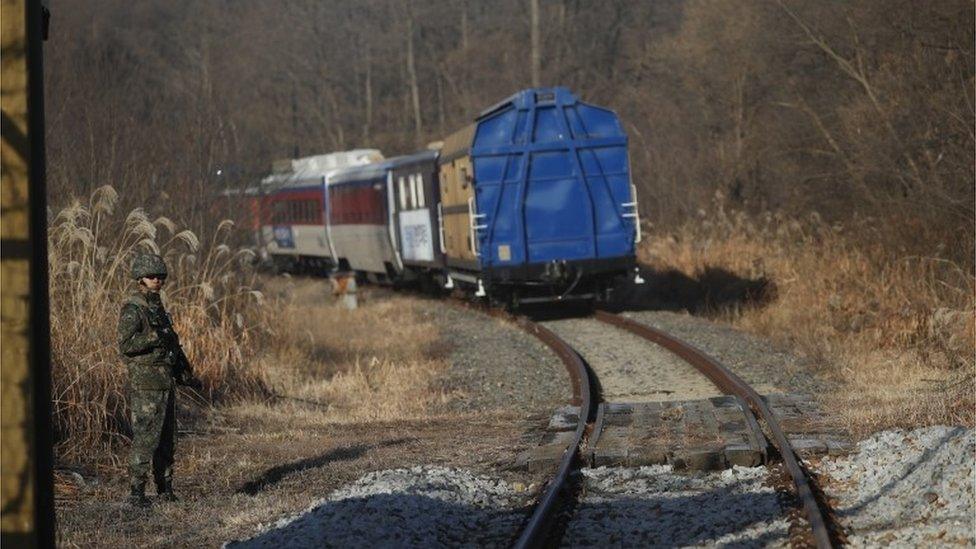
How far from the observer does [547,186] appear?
22750mm

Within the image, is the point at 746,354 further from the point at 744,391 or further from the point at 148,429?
the point at 148,429

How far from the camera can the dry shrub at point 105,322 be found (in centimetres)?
1157

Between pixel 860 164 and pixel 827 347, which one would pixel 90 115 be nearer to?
pixel 827 347

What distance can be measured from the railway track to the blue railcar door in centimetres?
132

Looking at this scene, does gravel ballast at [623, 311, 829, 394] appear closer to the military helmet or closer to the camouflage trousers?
the camouflage trousers

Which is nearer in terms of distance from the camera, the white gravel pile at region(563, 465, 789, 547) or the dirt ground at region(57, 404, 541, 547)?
the white gravel pile at region(563, 465, 789, 547)

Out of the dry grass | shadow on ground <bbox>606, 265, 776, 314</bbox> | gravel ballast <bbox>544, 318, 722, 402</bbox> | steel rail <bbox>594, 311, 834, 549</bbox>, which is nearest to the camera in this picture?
steel rail <bbox>594, 311, 834, 549</bbox>

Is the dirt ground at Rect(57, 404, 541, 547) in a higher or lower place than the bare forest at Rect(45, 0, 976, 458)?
lower

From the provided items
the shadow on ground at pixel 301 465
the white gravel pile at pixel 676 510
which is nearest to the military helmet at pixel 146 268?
the shadow on ground at pixel 301 465

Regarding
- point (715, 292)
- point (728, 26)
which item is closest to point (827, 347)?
point (715, 292)

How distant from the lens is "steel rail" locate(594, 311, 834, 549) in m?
7.59

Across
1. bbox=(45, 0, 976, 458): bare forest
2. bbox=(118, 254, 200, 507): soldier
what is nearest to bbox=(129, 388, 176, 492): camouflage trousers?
bbox=(118, 254, 200, 507): soldier

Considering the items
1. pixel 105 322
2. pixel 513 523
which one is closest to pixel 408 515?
pixel 513 523

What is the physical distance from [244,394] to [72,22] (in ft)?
36.8
